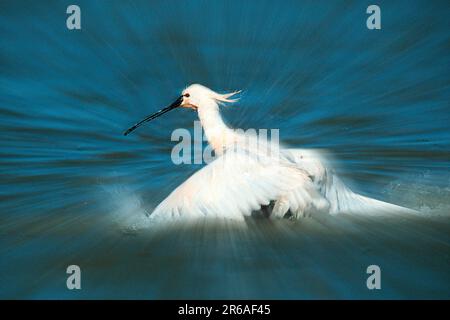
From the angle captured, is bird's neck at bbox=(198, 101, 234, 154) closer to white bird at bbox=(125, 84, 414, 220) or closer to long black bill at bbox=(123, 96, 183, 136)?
long black bill at bbox=(123, 96, 183, 136)

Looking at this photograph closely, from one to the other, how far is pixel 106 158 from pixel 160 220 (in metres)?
2.62

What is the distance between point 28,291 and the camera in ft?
18.5

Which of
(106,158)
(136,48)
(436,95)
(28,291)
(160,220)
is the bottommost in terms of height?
(28,291)

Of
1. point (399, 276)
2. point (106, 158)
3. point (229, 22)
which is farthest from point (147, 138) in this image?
point (399, 276)

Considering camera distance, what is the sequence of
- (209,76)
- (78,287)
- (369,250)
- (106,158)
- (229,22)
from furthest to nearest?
(229,22) → (209,76) → (106,158) → (369,250) → (78,287)

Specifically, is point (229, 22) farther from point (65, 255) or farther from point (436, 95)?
point (65, 255)

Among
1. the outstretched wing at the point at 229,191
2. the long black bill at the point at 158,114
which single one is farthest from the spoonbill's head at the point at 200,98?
the outstretched wing at the point at 229,191

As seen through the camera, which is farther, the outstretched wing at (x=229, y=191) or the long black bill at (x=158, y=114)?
the long black bill at (x=158, y=114)

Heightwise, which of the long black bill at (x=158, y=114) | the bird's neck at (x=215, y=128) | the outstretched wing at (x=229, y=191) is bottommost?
the outstretched wing at (x=229, y=191)

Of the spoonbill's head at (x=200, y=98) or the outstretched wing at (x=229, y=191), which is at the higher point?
the spoonbill's head at (x=200, y=98)

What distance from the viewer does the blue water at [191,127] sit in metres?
5.82

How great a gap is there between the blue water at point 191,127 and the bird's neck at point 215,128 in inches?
30.1

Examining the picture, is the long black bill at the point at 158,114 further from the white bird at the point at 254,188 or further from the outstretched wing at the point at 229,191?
the outstretched wing at the point at 229,191

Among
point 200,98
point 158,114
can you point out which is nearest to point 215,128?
point 200,98
